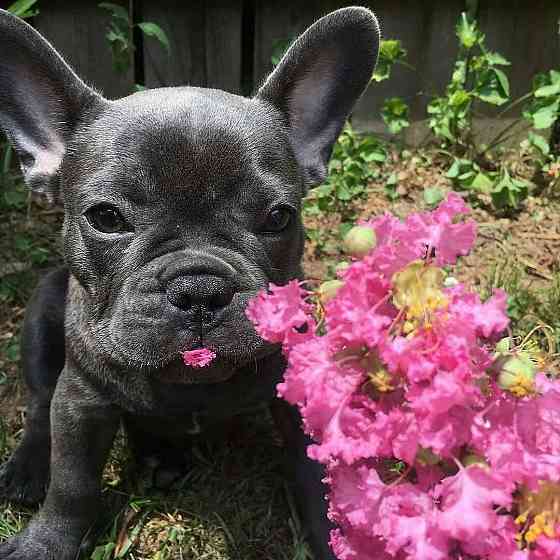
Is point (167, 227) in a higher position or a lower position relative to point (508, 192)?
higher

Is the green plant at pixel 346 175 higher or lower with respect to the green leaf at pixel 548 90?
lower

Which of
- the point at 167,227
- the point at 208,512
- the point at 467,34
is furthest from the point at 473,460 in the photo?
the point at 467,34

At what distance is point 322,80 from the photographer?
253cm

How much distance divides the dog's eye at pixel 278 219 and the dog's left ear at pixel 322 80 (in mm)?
320

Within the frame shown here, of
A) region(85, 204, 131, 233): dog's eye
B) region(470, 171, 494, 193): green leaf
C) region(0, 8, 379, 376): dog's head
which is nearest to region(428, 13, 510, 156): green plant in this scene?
region(470, 171, 494, 193): green leaf

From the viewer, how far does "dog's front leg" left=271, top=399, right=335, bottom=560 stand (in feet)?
8.84

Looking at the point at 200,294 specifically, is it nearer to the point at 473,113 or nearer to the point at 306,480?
the point at 306,480

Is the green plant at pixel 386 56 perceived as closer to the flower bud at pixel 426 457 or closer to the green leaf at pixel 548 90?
the green leaf at pixel 548 90

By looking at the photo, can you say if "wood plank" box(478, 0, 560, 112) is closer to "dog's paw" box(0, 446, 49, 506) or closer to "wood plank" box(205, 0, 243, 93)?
"wood plank" box(205, 0, 243, 93)

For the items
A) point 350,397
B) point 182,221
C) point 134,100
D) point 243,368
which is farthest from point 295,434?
point 350,397

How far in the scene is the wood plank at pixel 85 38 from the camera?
4.42 meters

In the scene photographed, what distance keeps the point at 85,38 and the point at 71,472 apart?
2.68 metres

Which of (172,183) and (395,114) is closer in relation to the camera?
(172,183)

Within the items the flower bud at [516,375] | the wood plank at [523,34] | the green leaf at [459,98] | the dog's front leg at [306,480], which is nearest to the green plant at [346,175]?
the green leaf at [459,98]
